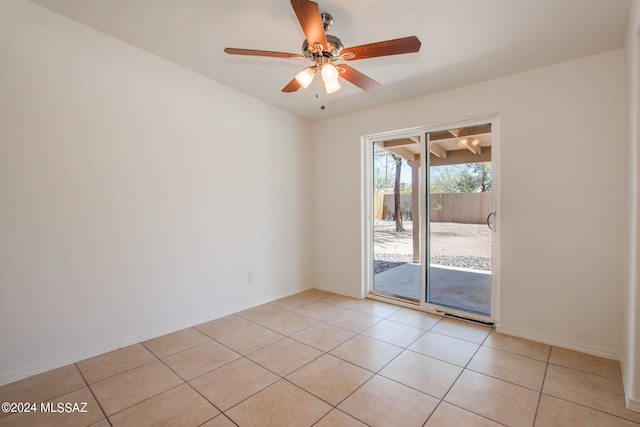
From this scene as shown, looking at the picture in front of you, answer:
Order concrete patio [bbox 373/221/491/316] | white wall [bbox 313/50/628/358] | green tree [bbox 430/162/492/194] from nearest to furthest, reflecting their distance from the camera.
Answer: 1. white wall [bbox 313/50/628/358]
2. green tree [bbox 430/162/492/194]
3. concrete patio [bbox 373/221/491/316]

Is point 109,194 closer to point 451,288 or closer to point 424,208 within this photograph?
point 424,208

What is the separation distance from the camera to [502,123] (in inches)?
109

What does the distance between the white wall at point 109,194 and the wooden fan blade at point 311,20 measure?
5.57 ft

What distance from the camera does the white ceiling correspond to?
1880 mm

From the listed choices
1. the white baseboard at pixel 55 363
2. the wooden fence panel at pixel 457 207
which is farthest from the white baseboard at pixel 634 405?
the white baseboard at pixel 55 363

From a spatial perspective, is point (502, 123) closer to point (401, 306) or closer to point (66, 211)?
point (401, 306)

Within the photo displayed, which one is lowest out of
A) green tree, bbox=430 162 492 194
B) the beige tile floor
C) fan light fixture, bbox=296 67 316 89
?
the beige tile floor

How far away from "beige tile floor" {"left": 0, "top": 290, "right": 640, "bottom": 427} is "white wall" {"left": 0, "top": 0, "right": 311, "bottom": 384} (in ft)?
1.09

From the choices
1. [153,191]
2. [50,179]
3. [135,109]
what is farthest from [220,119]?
[50,179]

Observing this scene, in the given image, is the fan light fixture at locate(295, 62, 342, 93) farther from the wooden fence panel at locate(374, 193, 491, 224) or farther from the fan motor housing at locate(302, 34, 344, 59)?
the wooden fence panel at locate(374, 193, 491, 224)

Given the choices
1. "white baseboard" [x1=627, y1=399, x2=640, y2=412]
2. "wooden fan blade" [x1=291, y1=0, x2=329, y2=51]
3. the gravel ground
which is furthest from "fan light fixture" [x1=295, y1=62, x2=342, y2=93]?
"white baseboard" [x1=627, y1=399, x2=640, y2=412]

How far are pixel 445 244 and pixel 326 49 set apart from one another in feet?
8.21

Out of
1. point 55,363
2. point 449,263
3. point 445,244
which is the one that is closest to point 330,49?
point 445,244

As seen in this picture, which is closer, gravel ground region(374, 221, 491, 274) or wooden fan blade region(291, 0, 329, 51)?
wooden fan blade region(291, 0, 329, 51)
